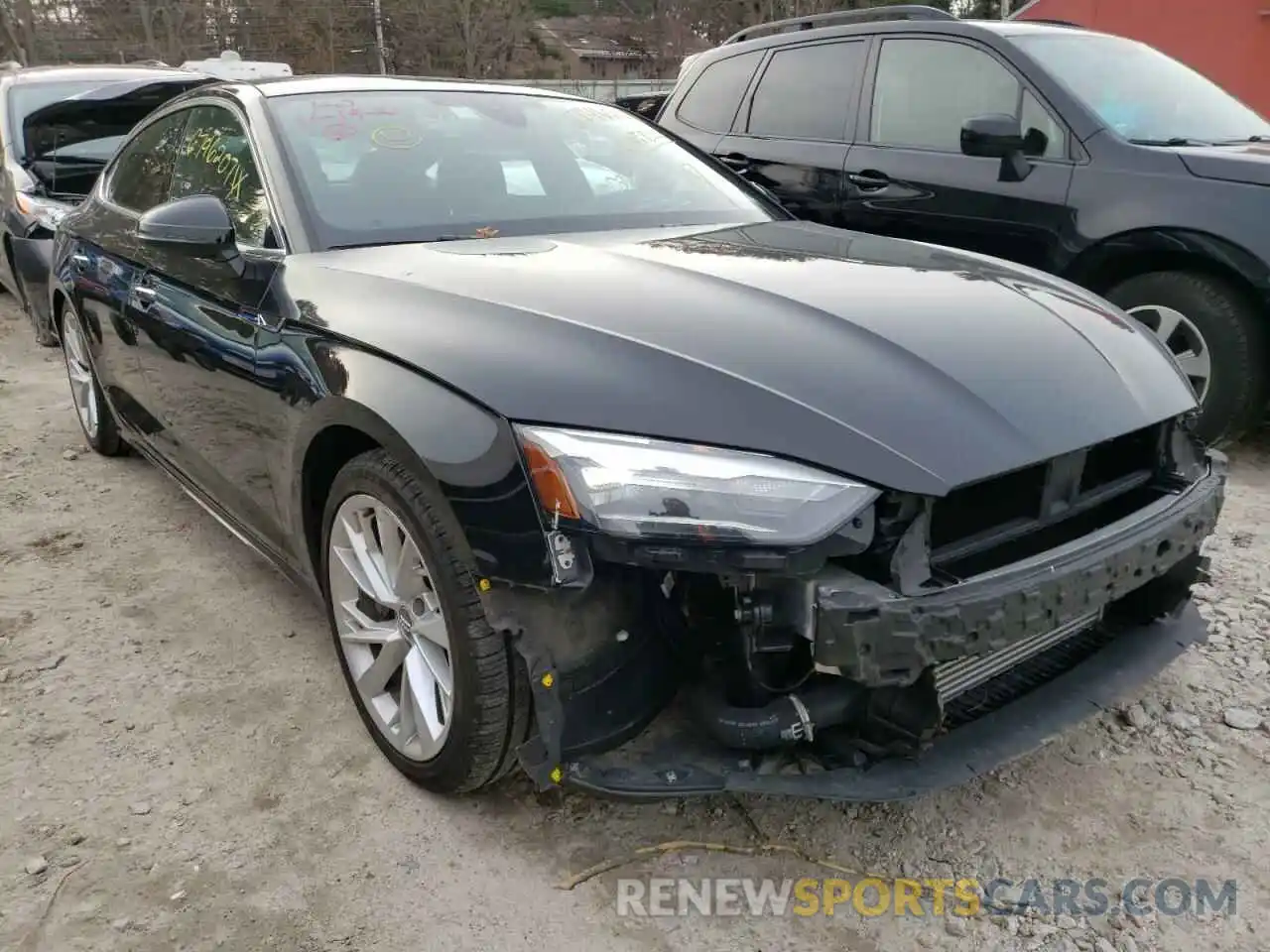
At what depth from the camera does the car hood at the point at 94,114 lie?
20.7 feet

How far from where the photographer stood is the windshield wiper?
13.7 feet

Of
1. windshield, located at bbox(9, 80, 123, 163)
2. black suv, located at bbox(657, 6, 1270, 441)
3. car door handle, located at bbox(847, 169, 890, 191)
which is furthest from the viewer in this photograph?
windshield, located at bbox(9, 80, 123, 163)

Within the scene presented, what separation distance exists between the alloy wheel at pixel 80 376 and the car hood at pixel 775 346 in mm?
2367

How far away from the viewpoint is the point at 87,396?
4453mm

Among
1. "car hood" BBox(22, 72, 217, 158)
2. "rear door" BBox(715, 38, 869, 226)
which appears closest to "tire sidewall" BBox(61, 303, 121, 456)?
"car hood" BBox(22, 72, 217, 158)

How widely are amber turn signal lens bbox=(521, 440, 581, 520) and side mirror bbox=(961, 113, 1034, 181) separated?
10.9 ft

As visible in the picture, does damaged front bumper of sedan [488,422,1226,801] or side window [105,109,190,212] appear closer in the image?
damaged front bumper of sedan [488,422,1226,801]

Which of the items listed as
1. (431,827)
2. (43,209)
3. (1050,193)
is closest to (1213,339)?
(1050,193)

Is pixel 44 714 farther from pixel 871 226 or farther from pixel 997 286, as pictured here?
pixel 871 226

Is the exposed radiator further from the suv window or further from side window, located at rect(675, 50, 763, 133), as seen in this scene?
side window, located at rect(675, 50, 763, 133)

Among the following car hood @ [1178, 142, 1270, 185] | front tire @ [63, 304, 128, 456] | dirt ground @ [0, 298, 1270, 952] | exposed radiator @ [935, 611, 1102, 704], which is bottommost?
dirt ground @ [0, 298, 1270, 952]

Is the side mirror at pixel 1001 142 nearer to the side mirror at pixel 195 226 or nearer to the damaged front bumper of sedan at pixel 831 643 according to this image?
the damaged front bumper of sedan at pixel 831 643

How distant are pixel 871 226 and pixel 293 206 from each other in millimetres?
3157

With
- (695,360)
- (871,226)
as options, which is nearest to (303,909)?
(695,360)
